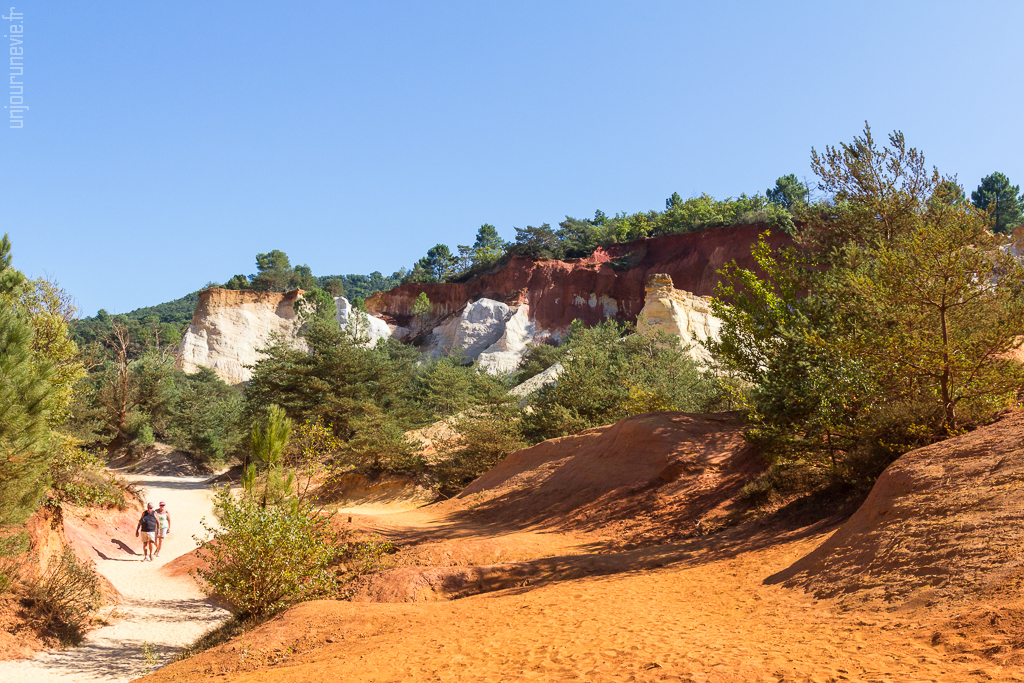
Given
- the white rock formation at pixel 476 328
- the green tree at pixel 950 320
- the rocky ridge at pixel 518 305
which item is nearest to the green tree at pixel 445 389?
the rocky ridge at pixel 518 305

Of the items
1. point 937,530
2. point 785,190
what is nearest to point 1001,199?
point 785,190

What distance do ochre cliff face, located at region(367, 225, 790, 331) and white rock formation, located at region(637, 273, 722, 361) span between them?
12099mm

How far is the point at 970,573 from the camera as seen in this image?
5227mm

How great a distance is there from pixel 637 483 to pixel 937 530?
25.1 feet

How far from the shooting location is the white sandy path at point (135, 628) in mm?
8344

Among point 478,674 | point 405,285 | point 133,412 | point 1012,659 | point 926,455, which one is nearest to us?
point 1012,659

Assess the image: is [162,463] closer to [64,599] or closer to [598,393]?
[598,393]

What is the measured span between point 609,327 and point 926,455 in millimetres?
29341

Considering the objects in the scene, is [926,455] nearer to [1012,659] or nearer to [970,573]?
[970,573]

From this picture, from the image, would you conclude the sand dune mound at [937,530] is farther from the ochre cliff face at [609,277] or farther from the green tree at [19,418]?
the ochre cliff face at [609,277]

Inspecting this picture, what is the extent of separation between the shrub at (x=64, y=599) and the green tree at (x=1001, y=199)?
61083 mm

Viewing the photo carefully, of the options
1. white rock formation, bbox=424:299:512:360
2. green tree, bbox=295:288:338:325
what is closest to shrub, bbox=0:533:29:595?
green tree, bbox=295:288:338:325

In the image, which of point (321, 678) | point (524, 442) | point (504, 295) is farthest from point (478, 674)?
point (504, 295)

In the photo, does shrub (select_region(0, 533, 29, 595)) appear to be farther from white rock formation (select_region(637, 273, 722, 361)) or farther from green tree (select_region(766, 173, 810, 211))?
green tree (select_region(766, 173, 810, 211))
